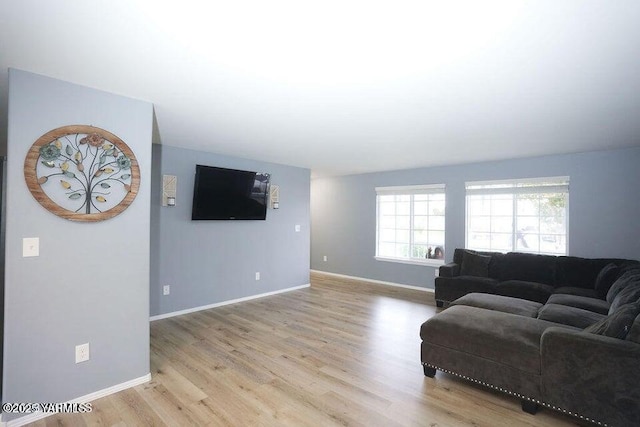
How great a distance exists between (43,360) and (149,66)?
86.0 inches

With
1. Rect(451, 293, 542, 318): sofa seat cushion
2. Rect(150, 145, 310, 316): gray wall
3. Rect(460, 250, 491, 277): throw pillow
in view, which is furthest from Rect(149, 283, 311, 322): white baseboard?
Rect(451, 293, 542, 318): sofa seat cushion

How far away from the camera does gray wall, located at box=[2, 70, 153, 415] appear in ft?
6.95

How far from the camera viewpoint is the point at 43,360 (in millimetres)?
2205

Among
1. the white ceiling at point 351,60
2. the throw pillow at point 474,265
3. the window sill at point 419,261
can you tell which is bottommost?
the window sill at point 419,261

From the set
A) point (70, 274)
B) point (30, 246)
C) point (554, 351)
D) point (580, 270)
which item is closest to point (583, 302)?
point (580, 270)

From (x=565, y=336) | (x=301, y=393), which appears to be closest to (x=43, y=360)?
(x=301, y=393)

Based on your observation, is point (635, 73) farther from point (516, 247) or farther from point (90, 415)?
point (90, 415)

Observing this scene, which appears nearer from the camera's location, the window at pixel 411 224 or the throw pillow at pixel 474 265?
the throw pillow at pixel 474 265

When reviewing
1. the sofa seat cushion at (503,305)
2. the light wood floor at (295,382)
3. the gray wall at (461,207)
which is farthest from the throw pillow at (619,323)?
the gray wall at (461,207)

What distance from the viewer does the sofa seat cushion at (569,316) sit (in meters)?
2.76

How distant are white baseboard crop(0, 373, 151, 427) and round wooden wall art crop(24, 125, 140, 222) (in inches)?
53.2

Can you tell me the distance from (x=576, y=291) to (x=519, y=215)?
1.53 m

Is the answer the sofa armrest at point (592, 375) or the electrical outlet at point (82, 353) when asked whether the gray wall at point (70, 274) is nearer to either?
the electrical outlet at point (82, 353)

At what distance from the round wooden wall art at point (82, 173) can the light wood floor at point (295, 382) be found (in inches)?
59.0
